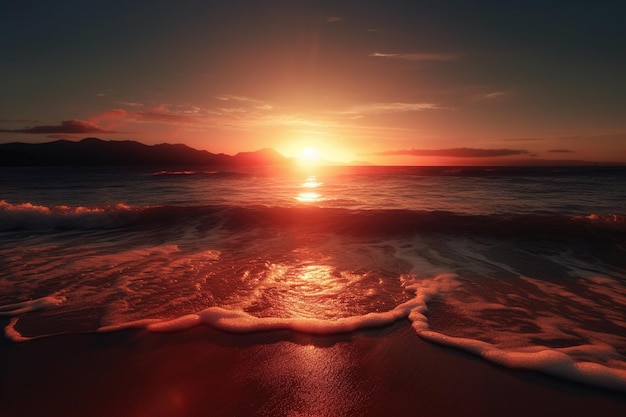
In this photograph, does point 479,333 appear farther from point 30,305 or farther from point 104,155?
point 104,155

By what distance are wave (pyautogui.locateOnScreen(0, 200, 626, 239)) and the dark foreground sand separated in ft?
27.7

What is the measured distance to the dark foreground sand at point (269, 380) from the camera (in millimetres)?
3121

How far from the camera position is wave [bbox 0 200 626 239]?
12398 millimetres

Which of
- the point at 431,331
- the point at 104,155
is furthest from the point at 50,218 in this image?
the point at 104,155

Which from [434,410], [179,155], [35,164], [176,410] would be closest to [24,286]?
[176,410]

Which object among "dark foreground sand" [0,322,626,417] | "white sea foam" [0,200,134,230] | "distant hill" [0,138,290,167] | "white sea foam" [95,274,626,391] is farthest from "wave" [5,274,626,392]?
"distant hill" [0,138,290,167]

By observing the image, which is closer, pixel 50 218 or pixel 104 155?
pixel 50 218

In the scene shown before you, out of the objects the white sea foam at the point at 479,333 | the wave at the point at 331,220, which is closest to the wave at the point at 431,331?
the white sea foam at the point at 479,333

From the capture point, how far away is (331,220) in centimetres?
1448

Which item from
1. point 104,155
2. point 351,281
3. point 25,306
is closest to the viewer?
point 25,306

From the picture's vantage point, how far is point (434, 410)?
3.09 m

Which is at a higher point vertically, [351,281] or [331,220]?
[331,220]

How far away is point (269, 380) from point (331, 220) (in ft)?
36.3

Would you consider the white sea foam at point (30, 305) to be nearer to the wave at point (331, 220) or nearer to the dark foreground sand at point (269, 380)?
the dark foreground sand at point (269, 380)
